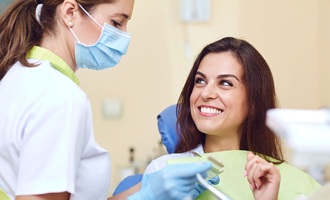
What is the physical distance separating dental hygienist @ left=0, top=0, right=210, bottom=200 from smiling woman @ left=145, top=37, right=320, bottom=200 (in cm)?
30

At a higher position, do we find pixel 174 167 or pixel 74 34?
pixel 74 34

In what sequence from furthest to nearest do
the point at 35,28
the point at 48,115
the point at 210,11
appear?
the point at 210,11 → the point at 35,28 → the point at 48,115

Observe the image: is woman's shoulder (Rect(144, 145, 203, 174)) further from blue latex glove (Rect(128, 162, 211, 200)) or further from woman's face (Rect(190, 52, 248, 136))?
blue latex glove (Rect(128, 162, 211, 200))

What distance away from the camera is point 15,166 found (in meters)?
1.14

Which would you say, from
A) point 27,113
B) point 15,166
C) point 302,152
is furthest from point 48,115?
point 302,152

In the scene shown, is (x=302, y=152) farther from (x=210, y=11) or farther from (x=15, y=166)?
(x=210, y=11)

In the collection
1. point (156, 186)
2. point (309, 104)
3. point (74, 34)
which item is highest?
point (74, 34)

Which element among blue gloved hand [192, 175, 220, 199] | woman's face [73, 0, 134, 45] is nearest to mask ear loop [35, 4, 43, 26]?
woman's face [73, 0, 134, 45]

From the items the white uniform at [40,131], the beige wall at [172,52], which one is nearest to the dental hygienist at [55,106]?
the white uniform at [40,131]

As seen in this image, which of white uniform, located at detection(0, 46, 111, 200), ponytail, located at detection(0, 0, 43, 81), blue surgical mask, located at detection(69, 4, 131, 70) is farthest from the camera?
blue surgical mask, located at detection(69, 4, 131, 70)

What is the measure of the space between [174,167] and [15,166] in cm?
40

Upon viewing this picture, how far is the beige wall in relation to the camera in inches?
109

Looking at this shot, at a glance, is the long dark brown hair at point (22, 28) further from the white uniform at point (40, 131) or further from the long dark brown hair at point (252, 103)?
the long dark brown hair at point (252, 103)

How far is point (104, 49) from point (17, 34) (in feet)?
0.90
